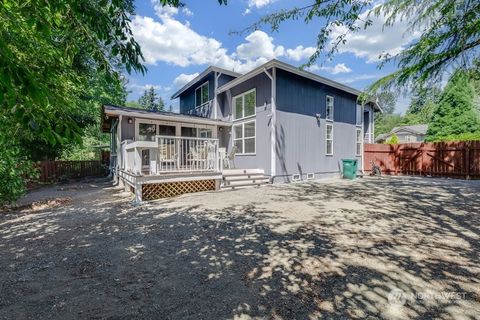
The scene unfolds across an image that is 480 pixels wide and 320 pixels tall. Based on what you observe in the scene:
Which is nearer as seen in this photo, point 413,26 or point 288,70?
point 413,26

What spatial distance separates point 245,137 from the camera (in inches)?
475

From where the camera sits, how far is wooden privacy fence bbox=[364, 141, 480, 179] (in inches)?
478

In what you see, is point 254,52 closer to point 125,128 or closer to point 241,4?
point 241,4

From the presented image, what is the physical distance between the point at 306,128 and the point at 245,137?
2.90m

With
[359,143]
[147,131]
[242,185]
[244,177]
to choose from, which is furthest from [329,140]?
[147,131]

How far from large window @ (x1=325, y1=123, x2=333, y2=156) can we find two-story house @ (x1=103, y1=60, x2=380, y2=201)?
2.0 inches

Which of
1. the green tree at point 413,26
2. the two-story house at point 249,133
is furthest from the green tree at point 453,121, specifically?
the green tree at point 413,26

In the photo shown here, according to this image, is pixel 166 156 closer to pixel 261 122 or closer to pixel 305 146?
pixel 261 122

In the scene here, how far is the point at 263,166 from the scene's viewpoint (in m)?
10.9

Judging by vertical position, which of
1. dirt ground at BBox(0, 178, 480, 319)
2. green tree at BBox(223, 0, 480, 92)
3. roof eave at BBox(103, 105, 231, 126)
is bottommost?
dirt ground at BBox(0, 178, 480, 319)

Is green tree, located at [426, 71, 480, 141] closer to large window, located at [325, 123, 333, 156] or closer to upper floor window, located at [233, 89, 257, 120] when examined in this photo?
large window, located at [325, 123, 333, 156]

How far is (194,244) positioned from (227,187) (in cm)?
557

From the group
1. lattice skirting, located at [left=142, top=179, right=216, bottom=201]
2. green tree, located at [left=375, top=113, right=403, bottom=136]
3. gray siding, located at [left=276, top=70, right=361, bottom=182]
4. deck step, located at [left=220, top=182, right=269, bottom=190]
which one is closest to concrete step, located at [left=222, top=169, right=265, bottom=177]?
deck step, located at [left=220, top=182, right=269, bottom=190]

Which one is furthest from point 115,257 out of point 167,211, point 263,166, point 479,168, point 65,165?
point 479,168
